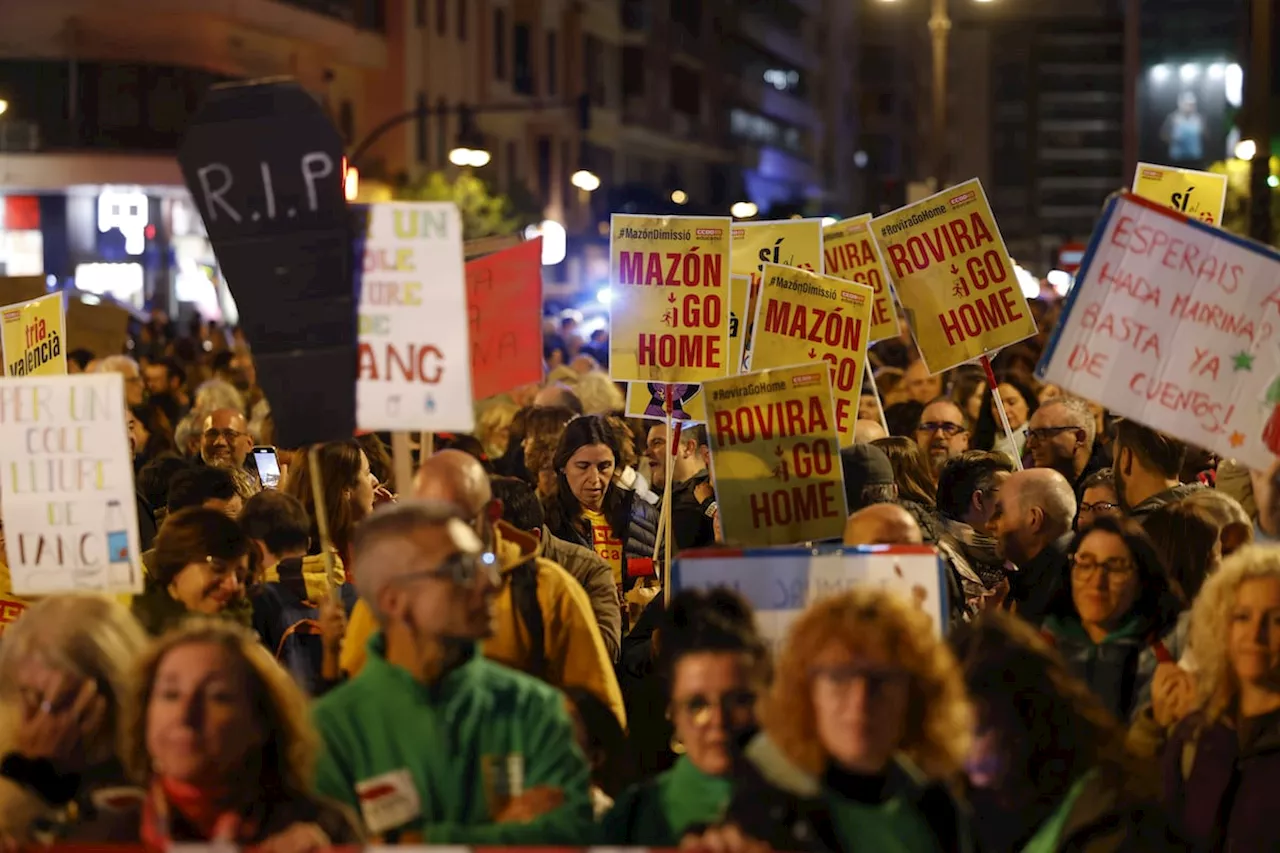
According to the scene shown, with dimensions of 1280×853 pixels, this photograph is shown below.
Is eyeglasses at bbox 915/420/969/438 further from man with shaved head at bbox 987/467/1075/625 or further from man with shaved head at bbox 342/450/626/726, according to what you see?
man with shaved head at bbox 342/450/626/726

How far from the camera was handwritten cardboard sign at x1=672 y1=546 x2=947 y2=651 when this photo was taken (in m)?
5.74

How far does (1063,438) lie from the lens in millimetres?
10203

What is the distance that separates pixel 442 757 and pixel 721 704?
64 cm

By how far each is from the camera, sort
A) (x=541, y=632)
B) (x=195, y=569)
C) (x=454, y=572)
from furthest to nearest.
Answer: (x=195, y=569), (x=541, y=632), (x=454, y=572)

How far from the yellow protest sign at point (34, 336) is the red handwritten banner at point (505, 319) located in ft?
9.49

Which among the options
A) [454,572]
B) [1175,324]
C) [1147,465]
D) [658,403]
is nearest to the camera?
[454,572]

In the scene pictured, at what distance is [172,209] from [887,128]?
113016 millimetres

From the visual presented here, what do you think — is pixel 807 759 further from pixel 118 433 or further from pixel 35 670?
pixel 118 433

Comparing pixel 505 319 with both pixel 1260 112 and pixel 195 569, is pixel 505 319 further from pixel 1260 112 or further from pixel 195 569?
pixel 1260 112

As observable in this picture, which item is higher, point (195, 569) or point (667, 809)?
point (195, 569)

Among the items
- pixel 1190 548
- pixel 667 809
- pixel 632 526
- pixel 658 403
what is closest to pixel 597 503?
pixel 632 526

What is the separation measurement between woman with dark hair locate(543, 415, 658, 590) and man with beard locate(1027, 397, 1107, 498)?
1.80 m

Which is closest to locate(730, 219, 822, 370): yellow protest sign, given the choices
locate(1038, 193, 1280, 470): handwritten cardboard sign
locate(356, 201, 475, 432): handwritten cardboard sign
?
locate(1038, 193, 1280, 470): handwritten cardboard sign

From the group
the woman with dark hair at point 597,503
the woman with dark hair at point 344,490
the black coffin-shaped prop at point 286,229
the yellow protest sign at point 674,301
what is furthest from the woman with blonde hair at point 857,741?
the yellow protest sign at point 674,301
